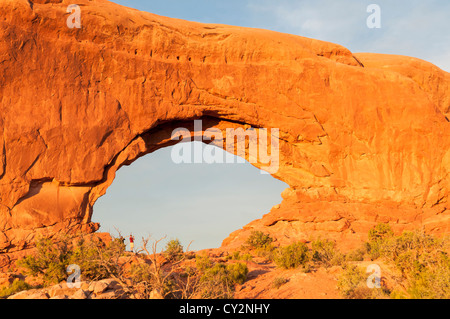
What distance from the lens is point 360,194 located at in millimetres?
20359

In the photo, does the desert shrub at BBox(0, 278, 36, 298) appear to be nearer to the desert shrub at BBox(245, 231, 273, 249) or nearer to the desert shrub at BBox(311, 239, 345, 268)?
the desert shrub at BBox(311, 239, 345, 268)

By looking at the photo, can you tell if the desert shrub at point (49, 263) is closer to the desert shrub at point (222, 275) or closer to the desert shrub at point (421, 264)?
the desert shrub at point (222, 275)

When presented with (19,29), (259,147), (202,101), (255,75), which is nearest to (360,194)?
(259,147)

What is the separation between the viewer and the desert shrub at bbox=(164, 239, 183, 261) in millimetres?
13711

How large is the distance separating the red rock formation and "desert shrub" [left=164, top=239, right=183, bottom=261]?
145 inches

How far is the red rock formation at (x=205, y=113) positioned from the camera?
1499cm

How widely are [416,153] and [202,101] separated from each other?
11900 mm

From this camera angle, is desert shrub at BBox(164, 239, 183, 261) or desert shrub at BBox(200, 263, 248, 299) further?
desert shrub at BBox(164, 239, 183, 261)

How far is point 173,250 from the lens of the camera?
14047 millimetres

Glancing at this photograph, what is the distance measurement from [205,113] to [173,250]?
752cm

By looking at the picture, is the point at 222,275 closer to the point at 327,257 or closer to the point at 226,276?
the point at 226,276

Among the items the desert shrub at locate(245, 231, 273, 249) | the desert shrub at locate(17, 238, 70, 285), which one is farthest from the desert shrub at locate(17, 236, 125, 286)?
the desert shrub at locate(245, 231, 273, 249)

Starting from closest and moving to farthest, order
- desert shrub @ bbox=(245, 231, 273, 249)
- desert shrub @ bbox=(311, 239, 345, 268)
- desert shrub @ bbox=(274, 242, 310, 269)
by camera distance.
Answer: desert shrub @ bbox=(311, 239, 345, 268), desert shrub @ bbox=(274, 242, 310, 269), desert shrub @ bbox=(245, 231, 273, 249)
